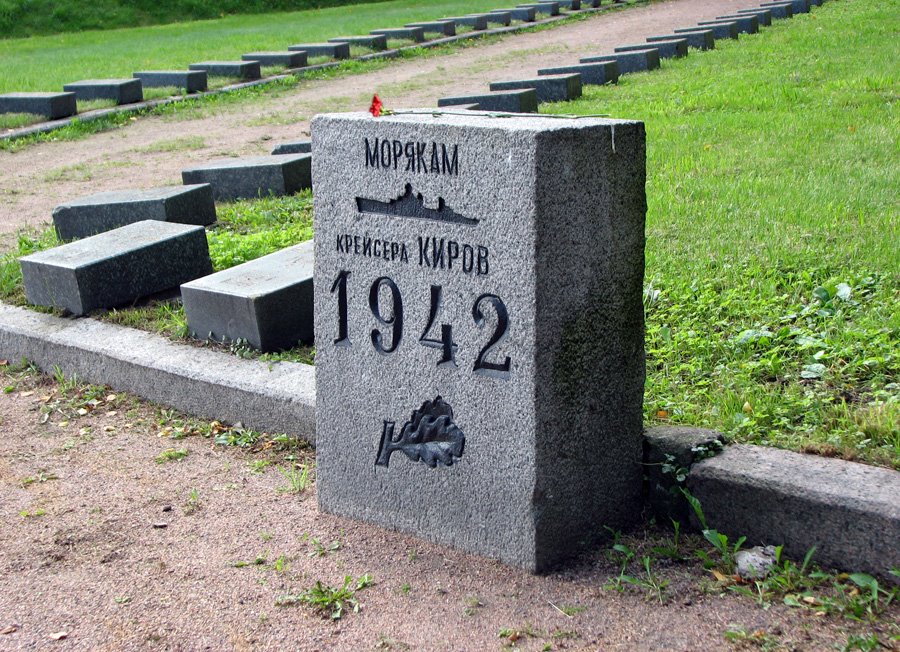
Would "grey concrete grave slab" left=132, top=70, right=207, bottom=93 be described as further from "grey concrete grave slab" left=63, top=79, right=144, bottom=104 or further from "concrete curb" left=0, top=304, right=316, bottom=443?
Result: "concrete curb" left=0, top=304, right=316, bottom=443

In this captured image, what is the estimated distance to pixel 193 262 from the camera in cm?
552

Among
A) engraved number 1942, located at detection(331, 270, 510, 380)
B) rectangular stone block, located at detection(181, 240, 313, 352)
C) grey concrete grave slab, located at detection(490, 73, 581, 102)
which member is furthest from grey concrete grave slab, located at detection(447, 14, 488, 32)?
engraved number 1942, located at detection(331, 270, 510, 380)

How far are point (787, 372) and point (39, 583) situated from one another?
2439 mm

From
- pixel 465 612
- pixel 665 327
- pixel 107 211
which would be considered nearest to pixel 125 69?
pixel 107 211

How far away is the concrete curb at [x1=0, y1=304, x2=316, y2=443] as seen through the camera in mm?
4082

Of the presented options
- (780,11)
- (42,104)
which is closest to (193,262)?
(42,104)

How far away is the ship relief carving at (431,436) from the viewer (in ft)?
9.93

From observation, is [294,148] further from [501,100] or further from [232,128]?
[232,128]

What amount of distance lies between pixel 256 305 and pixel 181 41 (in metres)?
19.4

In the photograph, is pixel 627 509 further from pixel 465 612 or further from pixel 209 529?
pixel 209 529

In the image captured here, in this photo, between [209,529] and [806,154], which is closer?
[209,529]

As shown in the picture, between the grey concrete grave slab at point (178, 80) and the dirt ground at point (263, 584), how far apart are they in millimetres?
10510

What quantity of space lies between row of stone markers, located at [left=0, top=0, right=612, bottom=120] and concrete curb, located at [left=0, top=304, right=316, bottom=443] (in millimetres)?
7470

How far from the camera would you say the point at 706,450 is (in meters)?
3.14
